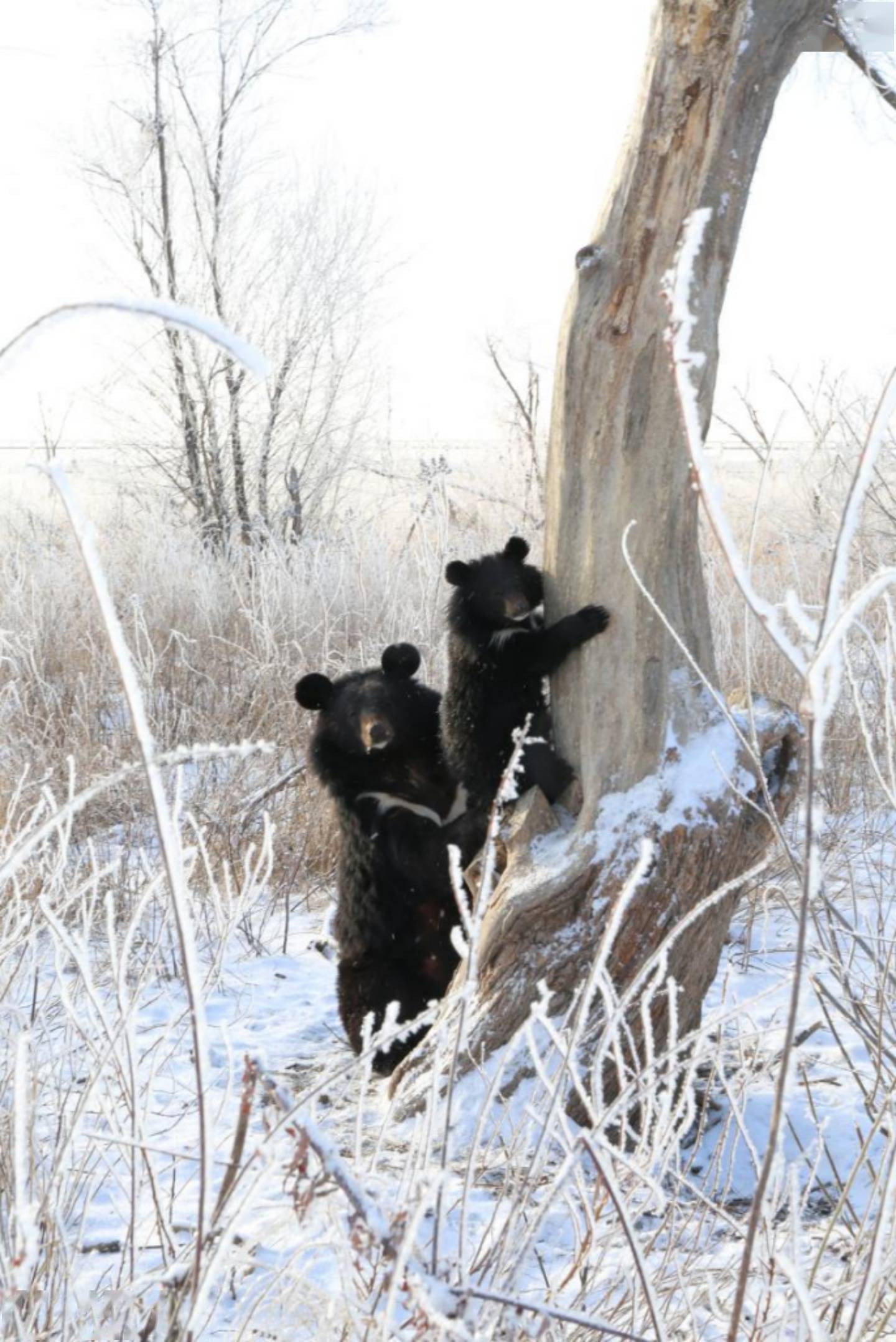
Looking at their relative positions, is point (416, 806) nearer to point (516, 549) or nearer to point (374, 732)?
point (374, 732)

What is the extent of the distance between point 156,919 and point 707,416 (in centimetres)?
321

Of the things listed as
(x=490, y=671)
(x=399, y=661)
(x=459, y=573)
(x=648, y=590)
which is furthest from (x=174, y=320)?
(x=399, y=661)

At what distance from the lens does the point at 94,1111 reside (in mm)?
3018

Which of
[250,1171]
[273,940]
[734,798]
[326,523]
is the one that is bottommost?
[273,940]

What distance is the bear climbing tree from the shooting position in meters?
3.20

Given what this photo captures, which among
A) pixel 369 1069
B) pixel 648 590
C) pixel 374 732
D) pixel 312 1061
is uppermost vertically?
pixel 648 590

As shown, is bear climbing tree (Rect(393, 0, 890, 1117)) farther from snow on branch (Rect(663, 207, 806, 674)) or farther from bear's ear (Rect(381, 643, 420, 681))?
snow on branch (Rect(663, 207, 806, 674))

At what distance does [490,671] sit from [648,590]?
0.78m

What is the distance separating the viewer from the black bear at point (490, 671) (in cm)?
381

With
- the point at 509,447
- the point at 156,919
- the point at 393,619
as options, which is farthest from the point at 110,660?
the point at 509,447

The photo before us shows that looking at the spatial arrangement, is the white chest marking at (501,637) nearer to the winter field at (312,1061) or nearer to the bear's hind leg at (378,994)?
the winter field at (312,1061)

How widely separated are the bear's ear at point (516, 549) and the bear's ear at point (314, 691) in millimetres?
783

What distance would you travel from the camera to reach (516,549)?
4.05 m

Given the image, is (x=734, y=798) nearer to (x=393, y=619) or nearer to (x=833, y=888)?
(x=833, y=888)
